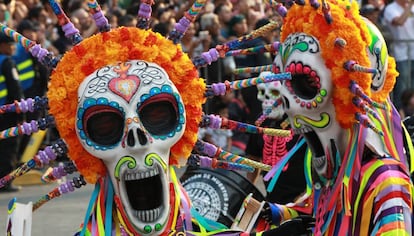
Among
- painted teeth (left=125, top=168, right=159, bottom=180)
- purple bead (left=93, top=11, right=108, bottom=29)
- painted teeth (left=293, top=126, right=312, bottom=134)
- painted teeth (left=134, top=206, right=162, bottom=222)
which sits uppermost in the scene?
purple bead (left=93, top=11, right=108, bottom=29)

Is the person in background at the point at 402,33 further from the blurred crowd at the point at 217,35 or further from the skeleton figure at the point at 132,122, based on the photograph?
the skeleton figure at the point at 132,122

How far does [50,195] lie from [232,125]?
2.57 ft

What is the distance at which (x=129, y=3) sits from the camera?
14711 mm

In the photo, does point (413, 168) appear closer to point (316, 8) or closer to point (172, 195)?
point (316, 8)

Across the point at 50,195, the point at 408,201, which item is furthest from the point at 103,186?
the point at 408,201

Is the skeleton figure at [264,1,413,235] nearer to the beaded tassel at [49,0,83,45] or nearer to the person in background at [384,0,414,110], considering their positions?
the beaded tassel at [49,0,83,45]

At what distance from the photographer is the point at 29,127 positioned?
14.2 feet

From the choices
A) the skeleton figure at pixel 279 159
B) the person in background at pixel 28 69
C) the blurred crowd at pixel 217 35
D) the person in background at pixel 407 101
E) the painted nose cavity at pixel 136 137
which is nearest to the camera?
the painted nose cavity at pixel 136 137

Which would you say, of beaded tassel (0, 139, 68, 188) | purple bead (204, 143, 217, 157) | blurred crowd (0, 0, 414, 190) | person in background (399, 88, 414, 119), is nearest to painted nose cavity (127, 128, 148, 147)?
beaded tassel (0, 139, 68, 188)

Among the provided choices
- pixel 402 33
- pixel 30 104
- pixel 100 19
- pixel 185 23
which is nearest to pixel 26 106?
pixel 30 104

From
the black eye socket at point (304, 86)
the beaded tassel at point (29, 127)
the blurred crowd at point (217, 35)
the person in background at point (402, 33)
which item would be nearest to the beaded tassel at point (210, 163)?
the black eye socket at point (304, 86)

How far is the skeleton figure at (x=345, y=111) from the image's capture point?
460 cm

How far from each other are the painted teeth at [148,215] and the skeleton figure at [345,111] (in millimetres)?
853

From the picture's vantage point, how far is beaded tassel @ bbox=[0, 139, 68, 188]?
4.34m
